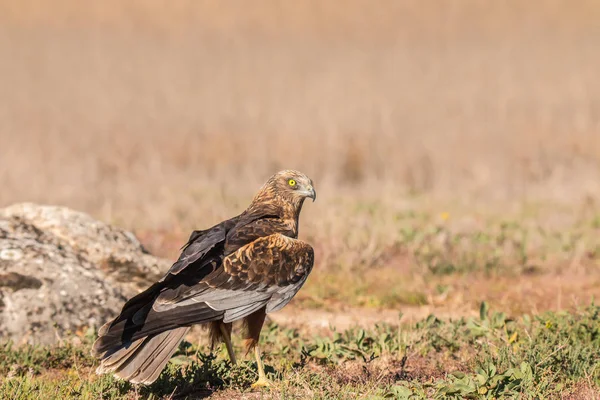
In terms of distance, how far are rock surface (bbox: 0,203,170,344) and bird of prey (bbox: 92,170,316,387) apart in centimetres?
170

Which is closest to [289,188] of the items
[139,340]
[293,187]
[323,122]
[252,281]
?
[293,187]

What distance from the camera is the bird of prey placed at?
15.0 feet

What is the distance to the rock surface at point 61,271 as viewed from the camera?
21.5 feet

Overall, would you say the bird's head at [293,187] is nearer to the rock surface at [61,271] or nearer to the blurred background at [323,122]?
the rock surface at [61,271]

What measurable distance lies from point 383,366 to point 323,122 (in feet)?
37.3

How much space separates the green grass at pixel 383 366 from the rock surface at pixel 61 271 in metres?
0.38

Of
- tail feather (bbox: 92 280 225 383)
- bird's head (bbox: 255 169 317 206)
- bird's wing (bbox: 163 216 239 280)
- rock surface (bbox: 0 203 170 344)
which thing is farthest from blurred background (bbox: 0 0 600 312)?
tail feather (bbox: 92 280 225 383)

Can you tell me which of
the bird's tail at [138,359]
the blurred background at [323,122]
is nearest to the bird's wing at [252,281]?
the bird's tail at [138,359]

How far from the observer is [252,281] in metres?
5.11

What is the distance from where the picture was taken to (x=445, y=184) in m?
14.0

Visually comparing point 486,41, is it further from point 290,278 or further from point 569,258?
point 290,278

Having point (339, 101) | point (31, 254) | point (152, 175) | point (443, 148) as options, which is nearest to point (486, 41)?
point (339, 101)

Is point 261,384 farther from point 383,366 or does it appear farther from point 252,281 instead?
point 383,366

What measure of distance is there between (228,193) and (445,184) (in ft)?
12.1
